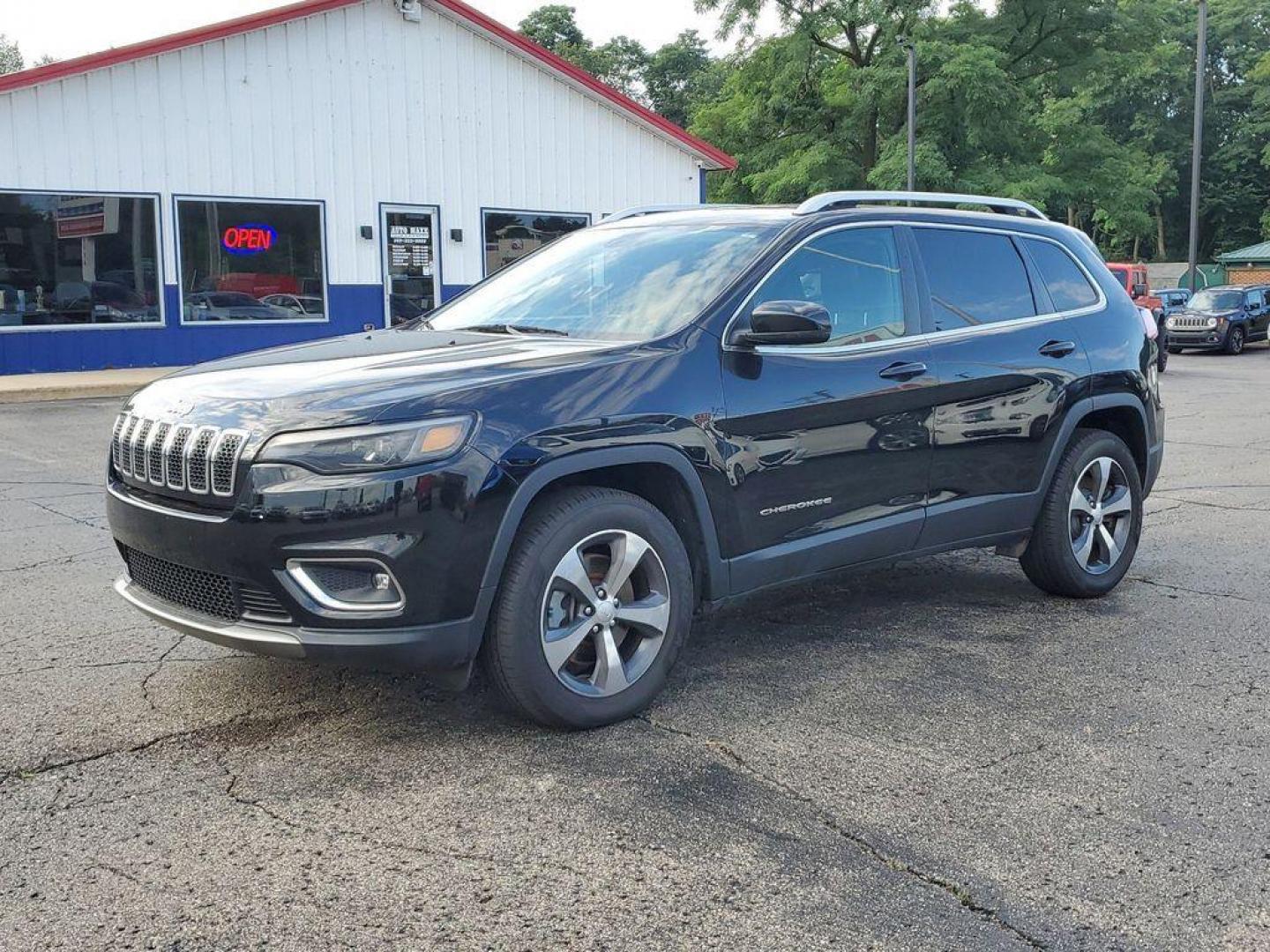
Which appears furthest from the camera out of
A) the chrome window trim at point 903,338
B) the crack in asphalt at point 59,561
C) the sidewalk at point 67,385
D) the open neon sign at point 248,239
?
the open neon sign at point 248,239

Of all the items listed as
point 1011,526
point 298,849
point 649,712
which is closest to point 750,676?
point 649,712

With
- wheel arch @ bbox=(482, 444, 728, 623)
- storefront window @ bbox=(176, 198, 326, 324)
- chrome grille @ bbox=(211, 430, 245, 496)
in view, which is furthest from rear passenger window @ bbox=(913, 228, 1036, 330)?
storefront window @ bbox=(176, 198, 326, 324)

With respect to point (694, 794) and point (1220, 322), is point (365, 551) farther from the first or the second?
point (1220, 322)

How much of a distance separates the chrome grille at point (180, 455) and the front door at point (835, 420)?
1647 mm

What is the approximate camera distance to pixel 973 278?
5371 millimetres

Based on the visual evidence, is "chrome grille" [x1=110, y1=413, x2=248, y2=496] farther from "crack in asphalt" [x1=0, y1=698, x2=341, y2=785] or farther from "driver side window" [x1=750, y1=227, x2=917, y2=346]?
"driver side window" [x1=750, y1=227, x2=917, y2=346]

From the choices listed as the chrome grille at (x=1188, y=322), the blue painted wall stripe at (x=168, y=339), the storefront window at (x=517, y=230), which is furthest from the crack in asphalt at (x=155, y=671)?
the chrome grille at (x=1188, y=322)

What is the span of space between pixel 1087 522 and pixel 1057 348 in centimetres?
83

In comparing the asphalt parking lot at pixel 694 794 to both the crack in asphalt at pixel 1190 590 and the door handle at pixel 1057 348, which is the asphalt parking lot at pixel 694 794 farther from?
the door handle at pixel 1057 348

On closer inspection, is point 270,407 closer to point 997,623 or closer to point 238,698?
point 238,698

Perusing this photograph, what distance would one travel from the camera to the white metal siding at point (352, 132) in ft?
56.6

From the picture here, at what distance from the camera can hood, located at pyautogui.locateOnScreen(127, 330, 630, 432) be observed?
361 centimetres

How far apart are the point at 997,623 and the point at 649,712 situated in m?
1.96

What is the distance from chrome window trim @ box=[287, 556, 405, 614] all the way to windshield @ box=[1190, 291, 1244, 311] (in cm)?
2780
